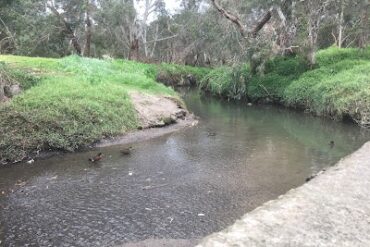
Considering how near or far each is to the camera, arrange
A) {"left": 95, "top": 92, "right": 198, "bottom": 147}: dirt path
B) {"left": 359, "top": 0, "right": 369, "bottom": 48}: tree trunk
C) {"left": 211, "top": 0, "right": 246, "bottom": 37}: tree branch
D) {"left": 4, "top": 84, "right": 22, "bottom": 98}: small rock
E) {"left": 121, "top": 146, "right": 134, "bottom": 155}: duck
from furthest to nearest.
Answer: {"left": 211, "top": 0, "right": 246, "bottom": 37}: tree branch → {"left": 359, "top": 0, "right": 369, "bottom": 48}: tree trunk → {"left": 95, "top": 92, "right": 198, "bottom": 147}: dirt path → {"left": 4, "top": 84, "right": 22, "bottom": 98}: small rock → {"left": 121, "top": 146, "right": 134, "bottom": 155}: duck

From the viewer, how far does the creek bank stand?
16.1 feet

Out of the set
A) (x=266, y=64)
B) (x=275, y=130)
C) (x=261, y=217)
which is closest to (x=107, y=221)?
(x=261, y=217)

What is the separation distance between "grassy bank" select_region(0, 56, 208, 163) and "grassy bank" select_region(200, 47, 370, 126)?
8.04 meters

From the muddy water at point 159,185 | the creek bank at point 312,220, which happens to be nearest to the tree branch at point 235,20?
the muddy water at point 159,185

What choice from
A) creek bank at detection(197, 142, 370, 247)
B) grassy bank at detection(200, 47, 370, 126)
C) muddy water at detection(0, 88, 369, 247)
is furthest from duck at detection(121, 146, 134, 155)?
grassy bank at detection(200, 47, 370, 126)

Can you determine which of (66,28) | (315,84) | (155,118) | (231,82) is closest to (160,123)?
(155,118)

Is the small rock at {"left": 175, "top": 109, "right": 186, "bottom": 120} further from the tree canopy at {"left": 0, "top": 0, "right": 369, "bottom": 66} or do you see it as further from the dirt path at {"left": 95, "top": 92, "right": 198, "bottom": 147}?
the tree canopy at {"left": 0, "top": 0, "right": 369, "bottom": 66}

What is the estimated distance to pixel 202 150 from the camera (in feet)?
43.6

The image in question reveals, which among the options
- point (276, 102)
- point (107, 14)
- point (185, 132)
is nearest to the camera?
point (185, 132)

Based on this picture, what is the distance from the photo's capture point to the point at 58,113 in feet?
42.2

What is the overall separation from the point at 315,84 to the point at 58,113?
13612 millimetres

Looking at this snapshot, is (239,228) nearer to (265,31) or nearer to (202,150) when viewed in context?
(202,150)

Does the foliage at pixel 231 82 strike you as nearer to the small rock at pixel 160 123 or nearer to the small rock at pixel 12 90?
the small rock at pixel 160 123

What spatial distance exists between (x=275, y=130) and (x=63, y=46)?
97.4 ft
